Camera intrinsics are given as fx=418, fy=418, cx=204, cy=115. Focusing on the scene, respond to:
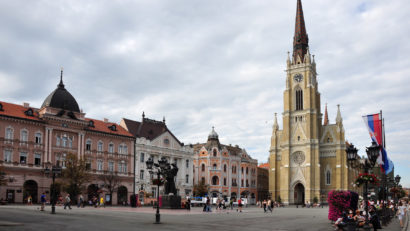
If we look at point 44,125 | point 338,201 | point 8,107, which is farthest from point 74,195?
point 338,201

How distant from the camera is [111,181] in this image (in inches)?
2422

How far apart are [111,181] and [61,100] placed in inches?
541

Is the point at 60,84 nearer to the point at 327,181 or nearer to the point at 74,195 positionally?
the point at 74,195

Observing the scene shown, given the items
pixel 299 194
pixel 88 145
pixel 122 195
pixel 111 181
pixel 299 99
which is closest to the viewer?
pixel 111 181

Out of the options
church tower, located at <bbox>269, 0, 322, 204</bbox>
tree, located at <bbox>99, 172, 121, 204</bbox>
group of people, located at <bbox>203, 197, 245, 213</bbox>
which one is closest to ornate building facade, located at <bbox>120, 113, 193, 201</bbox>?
tree, located at <bbox>99, 172, 121, 204</bbox>

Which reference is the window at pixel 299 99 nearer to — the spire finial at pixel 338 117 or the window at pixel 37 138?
the spire finial at pixel 338 117

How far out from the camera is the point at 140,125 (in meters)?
74.2

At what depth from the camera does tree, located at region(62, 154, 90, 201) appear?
51656mm

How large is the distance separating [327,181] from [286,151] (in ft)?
36.4

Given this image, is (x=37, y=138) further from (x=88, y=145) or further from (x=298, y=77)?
(x=298, y=77)

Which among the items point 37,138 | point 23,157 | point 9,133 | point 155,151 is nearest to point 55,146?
point 37,138

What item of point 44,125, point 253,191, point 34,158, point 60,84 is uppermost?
point 60,84

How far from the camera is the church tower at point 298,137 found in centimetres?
9250

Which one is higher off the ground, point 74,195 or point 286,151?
point 286,151
